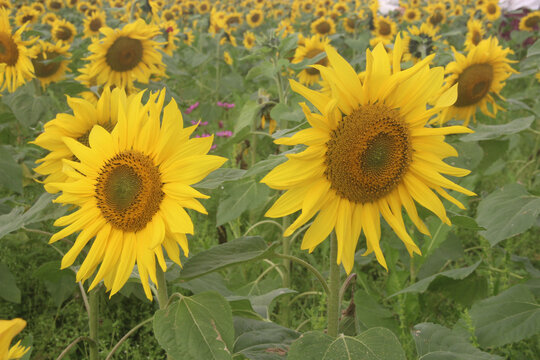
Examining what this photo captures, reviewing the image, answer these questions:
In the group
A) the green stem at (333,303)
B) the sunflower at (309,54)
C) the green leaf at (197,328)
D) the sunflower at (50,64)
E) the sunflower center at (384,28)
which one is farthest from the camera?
the sunflower center at (384,28)

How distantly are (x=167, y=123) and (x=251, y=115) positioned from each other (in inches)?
41.5

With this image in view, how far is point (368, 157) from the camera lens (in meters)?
1.04

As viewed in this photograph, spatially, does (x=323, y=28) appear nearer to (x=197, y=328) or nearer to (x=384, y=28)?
(x=384, y=28)

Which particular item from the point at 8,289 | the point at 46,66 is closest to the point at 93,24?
the point at 46,66

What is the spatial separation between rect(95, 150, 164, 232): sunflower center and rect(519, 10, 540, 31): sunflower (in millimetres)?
6763

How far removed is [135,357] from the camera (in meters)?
1.84

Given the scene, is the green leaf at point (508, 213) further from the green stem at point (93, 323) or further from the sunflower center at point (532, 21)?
the sunflower center at point (532, 21)

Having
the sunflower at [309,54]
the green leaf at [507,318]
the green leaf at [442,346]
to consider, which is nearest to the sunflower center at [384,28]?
the sunflower at [309,54]

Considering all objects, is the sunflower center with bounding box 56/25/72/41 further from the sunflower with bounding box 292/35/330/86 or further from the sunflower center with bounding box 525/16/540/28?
the sunflower center with bounding box 525/16/540/28

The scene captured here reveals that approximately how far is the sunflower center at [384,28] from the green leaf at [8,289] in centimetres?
519

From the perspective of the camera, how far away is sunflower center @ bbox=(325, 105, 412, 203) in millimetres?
1007

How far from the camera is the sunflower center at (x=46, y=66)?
3.23 metres

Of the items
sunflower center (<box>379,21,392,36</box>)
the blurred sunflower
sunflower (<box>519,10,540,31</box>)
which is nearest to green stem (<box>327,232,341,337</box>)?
the blurred sunflower

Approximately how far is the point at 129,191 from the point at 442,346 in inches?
32.9
